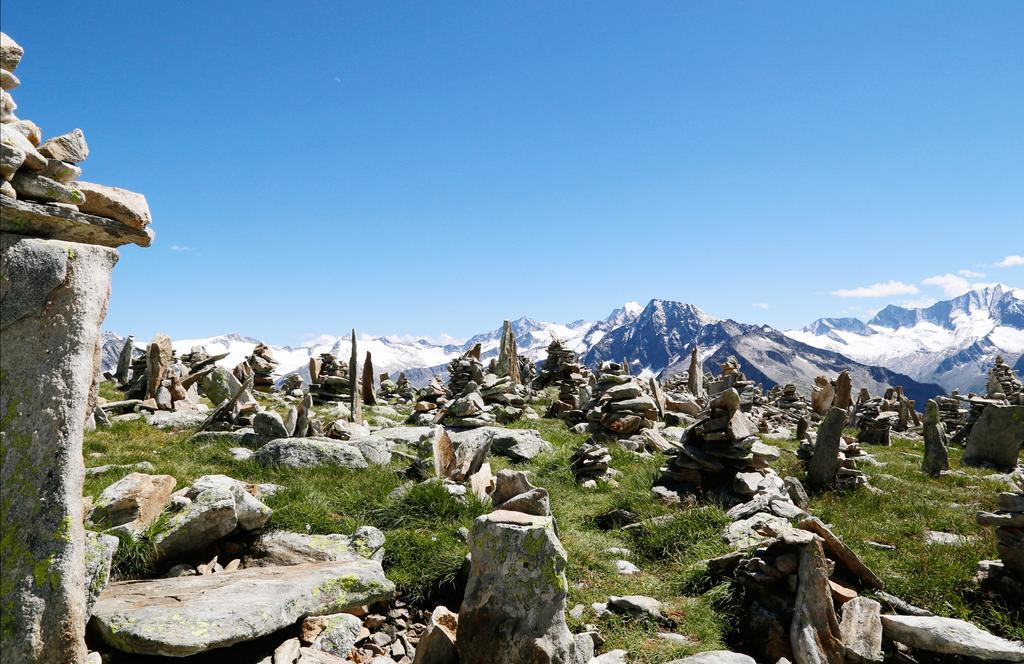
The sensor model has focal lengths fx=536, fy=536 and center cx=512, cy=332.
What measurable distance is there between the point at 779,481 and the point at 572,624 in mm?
→ 7491

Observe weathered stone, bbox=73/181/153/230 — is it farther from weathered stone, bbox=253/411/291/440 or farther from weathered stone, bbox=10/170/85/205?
weathered stone, bbox=253/411/291/440

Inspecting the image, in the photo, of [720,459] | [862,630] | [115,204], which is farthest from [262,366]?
[862,630]

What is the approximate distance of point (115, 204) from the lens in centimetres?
514

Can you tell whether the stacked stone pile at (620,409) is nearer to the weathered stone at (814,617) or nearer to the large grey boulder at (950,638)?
the weathered stone at (814,617)

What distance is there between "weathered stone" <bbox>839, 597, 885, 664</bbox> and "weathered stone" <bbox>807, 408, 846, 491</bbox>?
7.04 meters

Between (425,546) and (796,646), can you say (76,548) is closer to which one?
(425,546)

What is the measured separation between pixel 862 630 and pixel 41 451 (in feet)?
28.3

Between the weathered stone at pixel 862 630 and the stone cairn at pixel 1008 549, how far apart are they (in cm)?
219

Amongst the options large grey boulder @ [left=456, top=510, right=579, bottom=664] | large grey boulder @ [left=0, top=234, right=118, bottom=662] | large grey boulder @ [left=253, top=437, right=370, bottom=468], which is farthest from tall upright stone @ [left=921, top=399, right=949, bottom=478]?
large grey boulder @ [left=0, top=234, right=118, bottom=662]

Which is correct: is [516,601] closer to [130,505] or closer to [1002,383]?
[130,505]

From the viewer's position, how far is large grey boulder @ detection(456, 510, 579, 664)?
5.48 meters

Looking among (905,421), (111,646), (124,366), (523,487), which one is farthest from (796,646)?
(124,366)

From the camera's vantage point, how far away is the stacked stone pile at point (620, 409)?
17.8 meters

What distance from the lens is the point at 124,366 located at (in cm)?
3073
